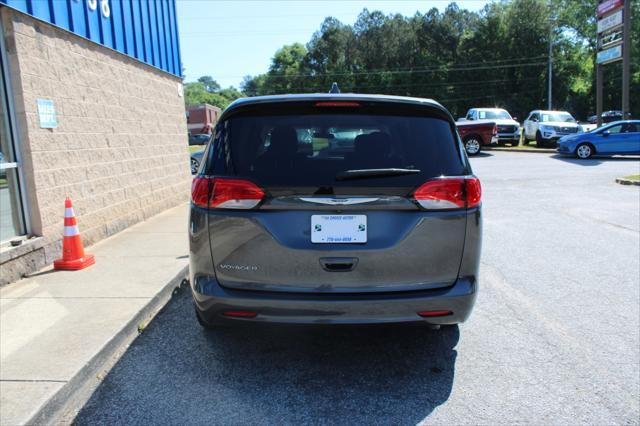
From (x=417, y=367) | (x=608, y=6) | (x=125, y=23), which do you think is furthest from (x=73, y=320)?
(x=608, y=6)

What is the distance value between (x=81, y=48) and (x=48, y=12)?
0.83m

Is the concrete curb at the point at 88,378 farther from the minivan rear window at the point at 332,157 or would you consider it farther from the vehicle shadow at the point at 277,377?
the minivan rear window at the point at 332,157

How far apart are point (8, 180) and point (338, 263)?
4349mm

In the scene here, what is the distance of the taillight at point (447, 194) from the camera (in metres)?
2.98

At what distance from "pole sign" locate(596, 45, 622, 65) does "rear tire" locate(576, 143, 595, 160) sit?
19.8 ft

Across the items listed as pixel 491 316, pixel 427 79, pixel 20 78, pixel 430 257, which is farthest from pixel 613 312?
pixel 427 79

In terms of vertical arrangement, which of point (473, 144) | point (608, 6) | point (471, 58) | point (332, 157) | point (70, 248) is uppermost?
point (471, 58)

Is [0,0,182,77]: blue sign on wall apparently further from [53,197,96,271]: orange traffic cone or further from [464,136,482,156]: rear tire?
[464,136,482,156]: rear tire

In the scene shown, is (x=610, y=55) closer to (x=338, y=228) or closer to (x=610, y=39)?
(x=610, y=39)

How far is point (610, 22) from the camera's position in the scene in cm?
2264

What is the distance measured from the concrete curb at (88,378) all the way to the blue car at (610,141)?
1883 centimetres

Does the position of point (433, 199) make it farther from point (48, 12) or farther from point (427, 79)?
point (427, 79)

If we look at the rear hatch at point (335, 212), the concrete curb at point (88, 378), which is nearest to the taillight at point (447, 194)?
the rear hatch at point (335, 212)

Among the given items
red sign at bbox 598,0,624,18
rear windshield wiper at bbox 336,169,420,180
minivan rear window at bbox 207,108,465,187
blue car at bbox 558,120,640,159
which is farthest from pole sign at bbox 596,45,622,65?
rear windshield wiper at bbox 336,169,420,180
